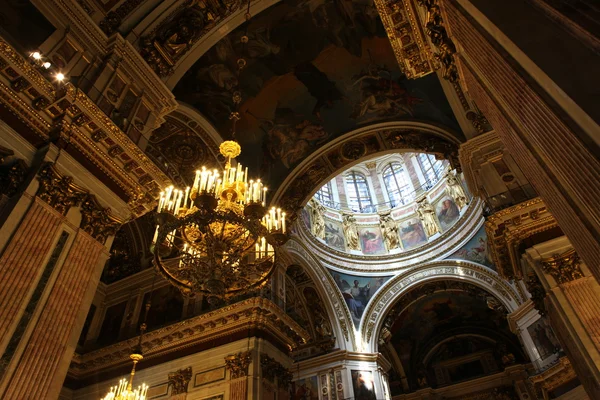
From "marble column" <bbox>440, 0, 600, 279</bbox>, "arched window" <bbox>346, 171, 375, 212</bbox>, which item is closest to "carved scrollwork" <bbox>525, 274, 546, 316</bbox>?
"marble column" <bbox>440, 0, 600, 279</bbox>

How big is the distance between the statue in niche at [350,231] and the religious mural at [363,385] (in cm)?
523

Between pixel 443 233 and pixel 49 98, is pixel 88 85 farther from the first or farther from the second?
pixel 443 233

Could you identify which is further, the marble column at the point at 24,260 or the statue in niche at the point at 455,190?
the statue in niche at the point at 455,190

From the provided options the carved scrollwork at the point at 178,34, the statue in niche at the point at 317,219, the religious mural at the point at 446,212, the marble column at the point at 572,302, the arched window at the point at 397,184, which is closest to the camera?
the marble column at the point at 572,302

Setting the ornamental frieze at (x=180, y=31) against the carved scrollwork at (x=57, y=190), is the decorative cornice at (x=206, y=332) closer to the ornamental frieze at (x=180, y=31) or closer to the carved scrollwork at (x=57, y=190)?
the carved scrollwork at (x=57, y=190)

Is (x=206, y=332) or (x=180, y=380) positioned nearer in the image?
(x=180, y=380)

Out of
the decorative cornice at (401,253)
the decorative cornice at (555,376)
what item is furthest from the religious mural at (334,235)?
the decorative cornice at (555,376)

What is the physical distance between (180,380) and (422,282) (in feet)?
32.9

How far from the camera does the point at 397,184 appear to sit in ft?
65.3

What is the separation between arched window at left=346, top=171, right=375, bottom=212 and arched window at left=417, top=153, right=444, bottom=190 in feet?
8.69

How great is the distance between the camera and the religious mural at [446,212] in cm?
1655

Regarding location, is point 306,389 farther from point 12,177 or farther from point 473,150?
point 12,177

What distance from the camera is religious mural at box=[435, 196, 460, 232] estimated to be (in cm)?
1655

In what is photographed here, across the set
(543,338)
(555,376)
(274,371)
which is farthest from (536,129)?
(543,338)
